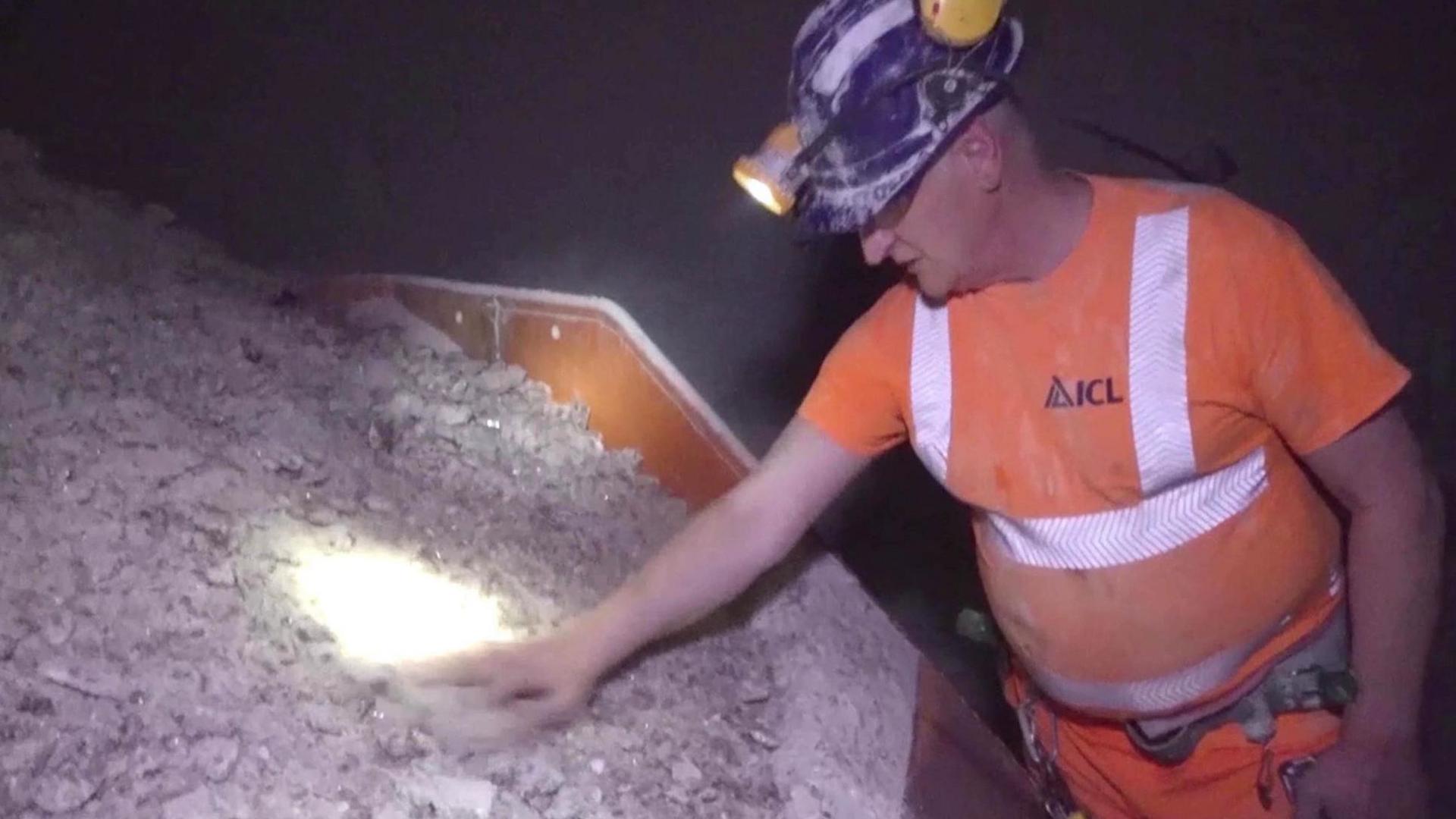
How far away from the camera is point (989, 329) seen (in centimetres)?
111

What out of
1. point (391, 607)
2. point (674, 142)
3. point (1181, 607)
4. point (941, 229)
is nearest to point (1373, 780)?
point (1181, 607)

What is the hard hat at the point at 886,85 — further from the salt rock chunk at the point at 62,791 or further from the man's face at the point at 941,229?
Answer: the salt rock chunk at the point at 62,791

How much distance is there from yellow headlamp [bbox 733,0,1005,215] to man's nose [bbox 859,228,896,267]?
0.07m

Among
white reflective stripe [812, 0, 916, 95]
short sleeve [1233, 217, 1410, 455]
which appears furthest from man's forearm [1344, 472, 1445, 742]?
white reflective stripe [812, 0, 916, 95]

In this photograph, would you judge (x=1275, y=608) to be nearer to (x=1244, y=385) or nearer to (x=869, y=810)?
(x=1244, y=385)

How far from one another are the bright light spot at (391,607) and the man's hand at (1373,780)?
78 cm

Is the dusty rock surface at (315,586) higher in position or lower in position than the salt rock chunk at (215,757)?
lower

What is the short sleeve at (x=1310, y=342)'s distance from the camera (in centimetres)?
98

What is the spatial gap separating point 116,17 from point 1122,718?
186 centimetres

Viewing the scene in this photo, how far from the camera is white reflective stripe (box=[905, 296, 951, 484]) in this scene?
1134mm

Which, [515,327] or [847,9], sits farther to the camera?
[515,327]

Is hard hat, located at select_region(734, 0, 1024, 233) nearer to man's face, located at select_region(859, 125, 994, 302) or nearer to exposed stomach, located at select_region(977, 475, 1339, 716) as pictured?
man's face, located at select_region(859, 125, 994, 302)

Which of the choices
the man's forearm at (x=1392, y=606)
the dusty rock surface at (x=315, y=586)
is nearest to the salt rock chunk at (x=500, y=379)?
the dusty rock surface at (x=315, y=586)

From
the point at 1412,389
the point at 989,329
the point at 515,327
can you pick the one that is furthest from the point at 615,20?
the point at 1412,389
